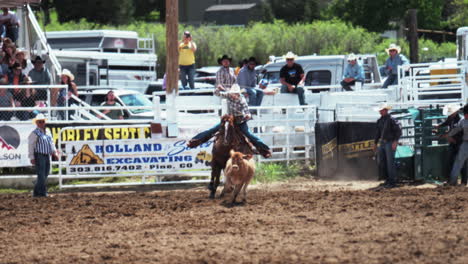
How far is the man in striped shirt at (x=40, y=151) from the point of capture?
1658 cm

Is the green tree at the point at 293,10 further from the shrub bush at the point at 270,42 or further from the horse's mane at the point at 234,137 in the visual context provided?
the horse's mane at the point at 234,137

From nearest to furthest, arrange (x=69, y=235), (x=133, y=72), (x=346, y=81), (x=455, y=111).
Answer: (x=69, y=235) → (x=455, y=111) → (x=346, y=81) → (x=133, y=72)

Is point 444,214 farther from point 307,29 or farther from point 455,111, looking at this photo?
point 307,29

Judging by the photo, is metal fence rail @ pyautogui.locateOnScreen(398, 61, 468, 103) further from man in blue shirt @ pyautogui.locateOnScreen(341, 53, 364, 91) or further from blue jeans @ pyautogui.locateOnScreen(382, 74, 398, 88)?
man in blue shirt @ pyautogui.locateOnScreen(341, 53, 364, 91)

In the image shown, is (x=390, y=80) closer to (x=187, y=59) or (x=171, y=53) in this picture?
(x=187, y=59)

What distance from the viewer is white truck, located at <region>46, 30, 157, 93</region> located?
27797mm

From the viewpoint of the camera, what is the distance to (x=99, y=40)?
98.9ft

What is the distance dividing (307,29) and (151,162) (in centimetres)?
2984

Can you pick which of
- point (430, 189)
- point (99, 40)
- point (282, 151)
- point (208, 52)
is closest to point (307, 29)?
point (208, 52)

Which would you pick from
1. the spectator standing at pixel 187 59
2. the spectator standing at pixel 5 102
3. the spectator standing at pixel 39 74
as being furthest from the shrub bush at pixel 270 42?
the spectator standing at pixel 5 102

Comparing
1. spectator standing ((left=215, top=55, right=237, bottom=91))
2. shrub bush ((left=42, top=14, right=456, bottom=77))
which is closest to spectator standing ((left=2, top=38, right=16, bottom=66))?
spectator standing ((left=215, top=55, right=237, bottom=91))

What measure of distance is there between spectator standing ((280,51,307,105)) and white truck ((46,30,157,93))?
795cm

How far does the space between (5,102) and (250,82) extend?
583cm

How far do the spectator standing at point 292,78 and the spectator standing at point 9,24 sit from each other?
6935 mm
